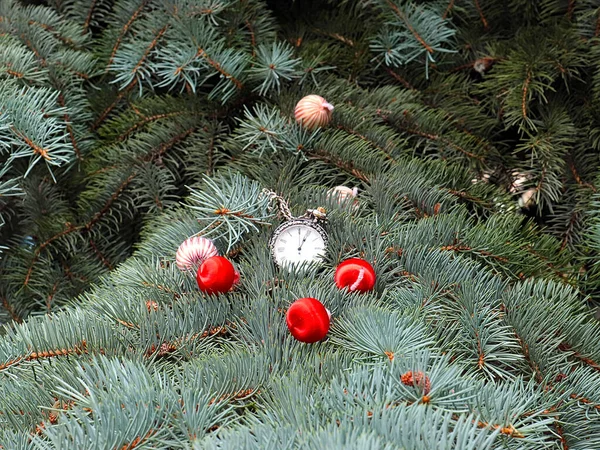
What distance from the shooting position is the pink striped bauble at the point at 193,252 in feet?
2.11

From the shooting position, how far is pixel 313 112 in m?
0.85

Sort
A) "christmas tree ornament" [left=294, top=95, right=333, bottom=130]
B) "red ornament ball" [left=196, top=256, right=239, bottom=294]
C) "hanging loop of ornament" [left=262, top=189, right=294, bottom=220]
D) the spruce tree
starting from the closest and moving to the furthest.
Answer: the spruce tree < "red ornament ball" [left=196, top=256, right=239, bottom=294] < "hanging loop of ornament" [left=262, top=189, right=294, bottom=220] < "christmas tree ornament" [left=294, top=95, right=333, bottom=130]

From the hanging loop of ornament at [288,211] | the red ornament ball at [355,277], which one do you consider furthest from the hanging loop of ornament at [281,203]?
the red ornament ball at [355,277]

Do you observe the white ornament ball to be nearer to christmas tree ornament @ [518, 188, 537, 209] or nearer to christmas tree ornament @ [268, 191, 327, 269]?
christmas tree ornament @ [268, 191, 327, 269]

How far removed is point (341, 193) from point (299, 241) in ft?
0.37

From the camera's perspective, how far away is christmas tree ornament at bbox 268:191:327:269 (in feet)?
2.18

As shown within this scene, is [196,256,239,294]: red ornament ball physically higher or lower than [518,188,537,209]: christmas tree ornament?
higher

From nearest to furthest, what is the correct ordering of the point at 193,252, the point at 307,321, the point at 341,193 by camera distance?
the point at 307,321 → the point at 193,252 → the point at 341,193

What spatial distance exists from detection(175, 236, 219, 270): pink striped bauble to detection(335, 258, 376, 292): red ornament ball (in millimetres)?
133

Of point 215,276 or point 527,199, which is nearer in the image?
point 215,276

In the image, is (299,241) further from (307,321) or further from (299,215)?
(307,321)

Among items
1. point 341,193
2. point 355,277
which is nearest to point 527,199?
point 341,193

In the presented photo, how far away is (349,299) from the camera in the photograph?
1.92 feet

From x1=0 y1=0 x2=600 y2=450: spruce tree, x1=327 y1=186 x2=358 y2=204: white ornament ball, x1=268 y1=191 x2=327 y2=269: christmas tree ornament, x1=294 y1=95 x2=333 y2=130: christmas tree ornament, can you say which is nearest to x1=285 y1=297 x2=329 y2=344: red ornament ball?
x1=0 y1=0 x2=600 y2=450: spruce tree
